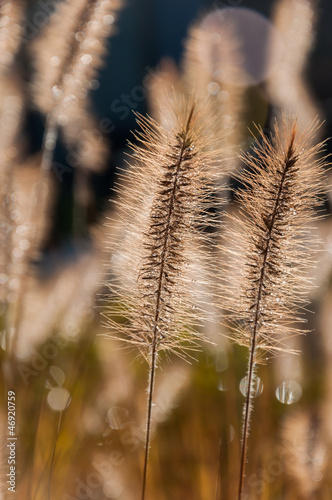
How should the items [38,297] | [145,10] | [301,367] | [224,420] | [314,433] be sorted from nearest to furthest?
1. [314,433]
2. [224,420]
3. [301,367]
4. [38,297]
5. [145,10]

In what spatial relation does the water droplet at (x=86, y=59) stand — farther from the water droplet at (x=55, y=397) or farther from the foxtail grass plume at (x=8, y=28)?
the water droplet at (x=55, y=397)

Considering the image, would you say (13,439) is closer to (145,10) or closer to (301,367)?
(301,367)

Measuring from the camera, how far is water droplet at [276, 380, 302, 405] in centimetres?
114

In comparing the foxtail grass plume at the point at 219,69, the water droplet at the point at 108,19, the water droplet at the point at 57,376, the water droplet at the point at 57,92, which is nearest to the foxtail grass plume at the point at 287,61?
the foxtail grass plume at the point at 219,69

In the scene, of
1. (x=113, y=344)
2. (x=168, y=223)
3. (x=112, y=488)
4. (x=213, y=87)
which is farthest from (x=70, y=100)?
(x=112, y=488)

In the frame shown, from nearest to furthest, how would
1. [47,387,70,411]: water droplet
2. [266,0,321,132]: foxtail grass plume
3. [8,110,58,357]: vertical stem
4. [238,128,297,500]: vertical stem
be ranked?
[238,128,297,500]: vertical stem, [8,110,58,357]: vertical stem, [47,387,70,411]: water droplet, [266,0,321,132]: foxtail grass plume

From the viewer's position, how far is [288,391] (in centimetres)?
116

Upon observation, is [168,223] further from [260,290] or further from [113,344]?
[113,344]

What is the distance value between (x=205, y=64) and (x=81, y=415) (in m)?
0.82

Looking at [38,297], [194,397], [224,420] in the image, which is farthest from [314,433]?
[38,297]

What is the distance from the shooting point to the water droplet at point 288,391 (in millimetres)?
1143

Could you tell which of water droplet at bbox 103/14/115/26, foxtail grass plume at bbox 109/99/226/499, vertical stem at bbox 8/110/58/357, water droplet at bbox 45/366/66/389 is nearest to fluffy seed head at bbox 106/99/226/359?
foxtail grass plume at bbox 109/99/226/499

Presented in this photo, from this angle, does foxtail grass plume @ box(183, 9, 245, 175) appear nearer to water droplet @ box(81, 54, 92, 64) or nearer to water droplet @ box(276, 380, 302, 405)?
water droplet @ box(81, 54, 92, 64)

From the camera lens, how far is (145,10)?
242 centimetres
